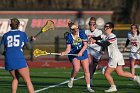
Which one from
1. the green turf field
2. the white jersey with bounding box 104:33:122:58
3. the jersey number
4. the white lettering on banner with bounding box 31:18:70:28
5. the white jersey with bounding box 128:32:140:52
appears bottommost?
the white lettering on banner with bounding box 31:18:70:28

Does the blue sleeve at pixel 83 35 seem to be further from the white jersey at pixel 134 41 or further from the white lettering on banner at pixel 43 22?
the white lettering on banner at pixel 43 22

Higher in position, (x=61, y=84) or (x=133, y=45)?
(x=133, y=45)

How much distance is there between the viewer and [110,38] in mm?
16984

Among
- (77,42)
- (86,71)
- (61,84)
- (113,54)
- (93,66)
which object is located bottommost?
(61,84)

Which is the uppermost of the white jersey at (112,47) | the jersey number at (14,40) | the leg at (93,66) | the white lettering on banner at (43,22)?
the jersey number at (14,40)

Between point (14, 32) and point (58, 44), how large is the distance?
62.8 ft

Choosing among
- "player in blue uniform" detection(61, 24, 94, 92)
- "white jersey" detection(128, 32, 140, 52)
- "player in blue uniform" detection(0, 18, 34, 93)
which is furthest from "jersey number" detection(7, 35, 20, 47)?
"white jersey" detection(128, 32, 140, 52)

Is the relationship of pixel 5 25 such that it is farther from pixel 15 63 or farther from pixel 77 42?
pixel 15 63

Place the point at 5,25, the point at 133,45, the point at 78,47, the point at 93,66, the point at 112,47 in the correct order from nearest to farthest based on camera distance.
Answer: the point at 112,47
the point at 78,47
the point at 93,66
the point at 133,45
the point at 5,25

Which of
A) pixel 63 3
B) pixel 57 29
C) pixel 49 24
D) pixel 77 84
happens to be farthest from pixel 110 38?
pixel 63 3

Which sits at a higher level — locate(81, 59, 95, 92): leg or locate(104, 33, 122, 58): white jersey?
locate(104, 33, 122, 58): white jersey

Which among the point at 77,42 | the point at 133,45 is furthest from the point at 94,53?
the point at 133,45

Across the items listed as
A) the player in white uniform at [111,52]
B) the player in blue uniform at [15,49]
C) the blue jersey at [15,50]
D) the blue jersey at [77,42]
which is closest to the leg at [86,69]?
the blue jersey at [77,42]

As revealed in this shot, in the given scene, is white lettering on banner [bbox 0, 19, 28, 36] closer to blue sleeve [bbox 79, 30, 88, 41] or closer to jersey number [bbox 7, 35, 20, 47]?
blue sleeve [bbox 79, 30, 88, 41]
